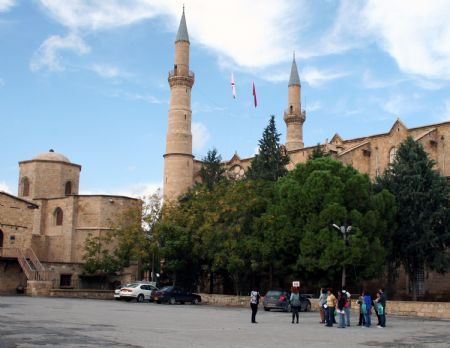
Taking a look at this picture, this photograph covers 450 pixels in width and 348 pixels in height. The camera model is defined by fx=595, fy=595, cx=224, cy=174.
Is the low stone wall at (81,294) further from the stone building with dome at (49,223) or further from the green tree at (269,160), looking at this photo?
the green tree at (269,160)

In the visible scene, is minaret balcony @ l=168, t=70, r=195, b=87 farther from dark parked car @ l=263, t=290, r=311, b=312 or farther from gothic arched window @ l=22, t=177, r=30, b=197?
dark parked car @ l=263, t=290, r=311, b=312

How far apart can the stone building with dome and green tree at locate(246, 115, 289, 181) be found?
28.9 feet

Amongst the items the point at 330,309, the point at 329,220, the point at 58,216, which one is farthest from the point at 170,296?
the point at 58,216

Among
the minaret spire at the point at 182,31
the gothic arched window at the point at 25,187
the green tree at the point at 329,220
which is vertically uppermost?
the minaret spire at the point at 182,31

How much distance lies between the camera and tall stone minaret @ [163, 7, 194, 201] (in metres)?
51.8

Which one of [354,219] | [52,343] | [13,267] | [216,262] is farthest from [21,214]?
[52,343]

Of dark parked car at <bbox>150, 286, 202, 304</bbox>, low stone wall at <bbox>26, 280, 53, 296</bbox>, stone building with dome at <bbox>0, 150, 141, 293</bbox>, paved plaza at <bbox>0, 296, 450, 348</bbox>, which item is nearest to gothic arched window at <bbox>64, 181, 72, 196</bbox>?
stone building with dome at <bbox>0, 150, 141, 293</bbox>

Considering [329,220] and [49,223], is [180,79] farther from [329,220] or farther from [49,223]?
[329,220]

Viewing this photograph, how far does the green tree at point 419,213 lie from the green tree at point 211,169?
17059 millimetres

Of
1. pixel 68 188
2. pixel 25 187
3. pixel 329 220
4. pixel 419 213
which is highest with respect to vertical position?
pixel 68 188

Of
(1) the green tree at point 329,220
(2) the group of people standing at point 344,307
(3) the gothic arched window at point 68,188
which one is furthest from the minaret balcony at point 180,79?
(2) the group of people standing at point 344,307

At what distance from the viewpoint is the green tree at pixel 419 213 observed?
3406 cm

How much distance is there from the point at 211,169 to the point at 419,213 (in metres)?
20.3

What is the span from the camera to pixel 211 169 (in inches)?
1999
